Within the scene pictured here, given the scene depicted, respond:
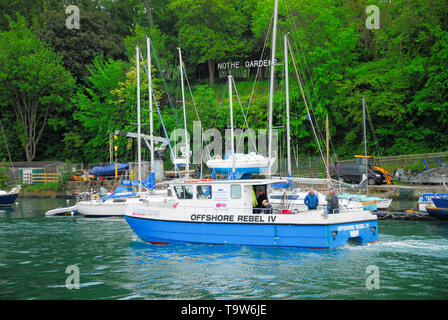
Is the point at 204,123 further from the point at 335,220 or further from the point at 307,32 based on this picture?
the point at 335,220

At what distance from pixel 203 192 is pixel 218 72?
52.9m

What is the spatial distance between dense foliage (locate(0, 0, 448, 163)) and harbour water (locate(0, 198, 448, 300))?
56.9ft

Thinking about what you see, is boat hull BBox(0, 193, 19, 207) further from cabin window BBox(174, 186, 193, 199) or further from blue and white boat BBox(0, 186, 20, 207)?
cabin window BBox(174, 186, 193, 199)

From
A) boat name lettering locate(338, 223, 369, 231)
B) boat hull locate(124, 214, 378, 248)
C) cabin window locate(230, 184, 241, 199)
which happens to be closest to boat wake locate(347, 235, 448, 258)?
boat hull locate(124, 214, 378, 248)

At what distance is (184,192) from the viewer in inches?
893

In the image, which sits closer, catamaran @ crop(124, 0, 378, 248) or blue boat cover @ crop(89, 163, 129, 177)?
catamaran @ crop(124, 0, 378, 248)

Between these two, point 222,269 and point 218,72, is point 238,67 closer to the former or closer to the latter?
point 218,72

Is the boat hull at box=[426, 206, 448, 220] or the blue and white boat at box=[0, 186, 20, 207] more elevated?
the blue and white boat at box=[0, 186, 20, 207]

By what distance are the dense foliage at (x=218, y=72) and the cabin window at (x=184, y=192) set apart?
51.3ft

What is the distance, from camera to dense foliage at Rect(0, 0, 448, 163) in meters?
45.6

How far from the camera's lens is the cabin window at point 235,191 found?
2164 centimetres

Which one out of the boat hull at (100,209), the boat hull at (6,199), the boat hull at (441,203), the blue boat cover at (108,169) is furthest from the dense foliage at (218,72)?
the boat hull at (441,203)

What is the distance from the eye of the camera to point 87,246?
23.0 m

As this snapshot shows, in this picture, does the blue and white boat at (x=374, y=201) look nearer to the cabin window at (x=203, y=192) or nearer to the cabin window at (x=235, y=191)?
the cabin window at (x=235, y=191)
